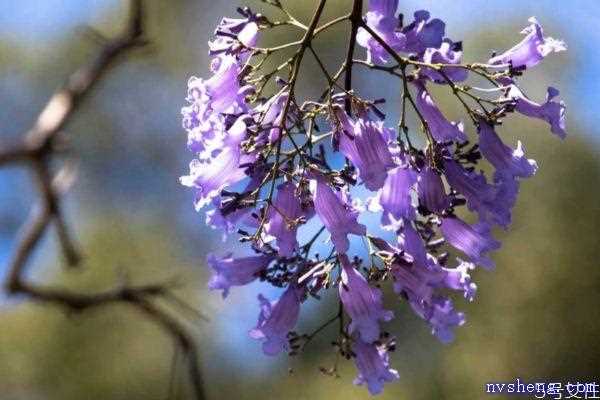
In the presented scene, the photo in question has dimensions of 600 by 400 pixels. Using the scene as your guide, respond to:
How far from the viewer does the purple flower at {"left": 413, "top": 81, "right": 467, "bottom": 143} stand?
2.33 feet

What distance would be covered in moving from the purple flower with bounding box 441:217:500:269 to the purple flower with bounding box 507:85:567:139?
0.32 ft

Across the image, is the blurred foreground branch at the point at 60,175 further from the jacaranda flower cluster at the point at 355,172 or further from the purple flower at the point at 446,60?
the purple flower at the point at 446,60

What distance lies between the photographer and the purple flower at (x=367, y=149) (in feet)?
2.15

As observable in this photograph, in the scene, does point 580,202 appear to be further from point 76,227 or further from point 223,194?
point 223,194

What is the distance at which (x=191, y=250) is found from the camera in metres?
4.70

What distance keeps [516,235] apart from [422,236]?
3.97 m

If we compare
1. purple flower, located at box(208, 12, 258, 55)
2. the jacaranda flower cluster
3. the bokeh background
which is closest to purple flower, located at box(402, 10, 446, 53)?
the jacaranda flower cluster

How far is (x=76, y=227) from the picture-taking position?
4586 mm

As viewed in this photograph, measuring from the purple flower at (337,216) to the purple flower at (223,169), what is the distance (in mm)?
61

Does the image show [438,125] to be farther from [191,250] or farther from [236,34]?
[191,250]

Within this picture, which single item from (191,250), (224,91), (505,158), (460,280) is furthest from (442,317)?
(191,250)

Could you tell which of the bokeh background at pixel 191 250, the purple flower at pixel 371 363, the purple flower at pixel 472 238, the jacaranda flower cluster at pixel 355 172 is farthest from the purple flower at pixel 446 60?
the bokeh background at pixel 191 250

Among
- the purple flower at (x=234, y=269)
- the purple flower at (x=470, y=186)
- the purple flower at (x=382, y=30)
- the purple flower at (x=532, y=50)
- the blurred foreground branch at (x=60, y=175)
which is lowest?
the blurred foreground branch at (x=60, y=175)

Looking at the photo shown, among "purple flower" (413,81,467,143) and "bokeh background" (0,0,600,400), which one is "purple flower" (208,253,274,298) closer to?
"purple flower" (413,81,467,143)
